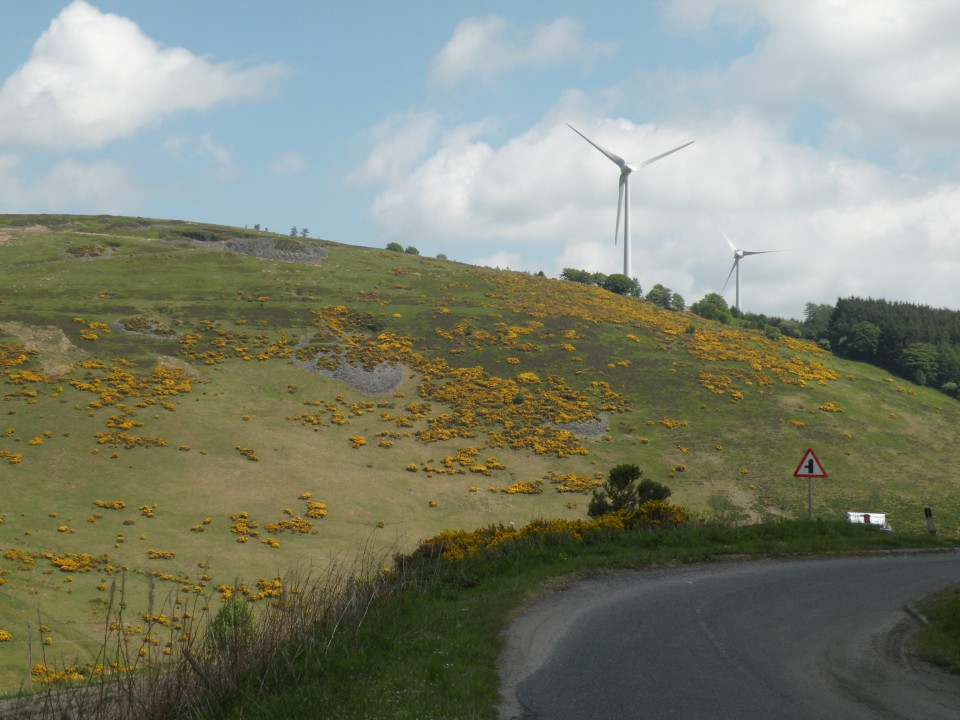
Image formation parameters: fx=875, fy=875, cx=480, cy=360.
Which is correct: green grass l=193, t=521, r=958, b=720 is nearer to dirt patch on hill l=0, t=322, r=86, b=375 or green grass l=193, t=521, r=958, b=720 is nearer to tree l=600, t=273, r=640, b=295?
dirt patch on hill l=0, t=322, r=86, b=375

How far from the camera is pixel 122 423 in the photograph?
58.9 meters

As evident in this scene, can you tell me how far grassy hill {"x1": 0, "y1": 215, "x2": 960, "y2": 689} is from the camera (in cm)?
4394

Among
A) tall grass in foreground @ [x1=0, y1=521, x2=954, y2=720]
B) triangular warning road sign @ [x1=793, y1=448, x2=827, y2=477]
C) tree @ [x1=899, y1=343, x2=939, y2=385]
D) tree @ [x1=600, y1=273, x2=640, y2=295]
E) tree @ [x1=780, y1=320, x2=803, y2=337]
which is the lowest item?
tall grass in foreground @ [x1=0, y1=521, x2=954, y2=720]

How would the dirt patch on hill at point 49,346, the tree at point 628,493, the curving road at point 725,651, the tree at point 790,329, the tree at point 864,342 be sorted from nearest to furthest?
the curving road at point 725,651, the tree at point 628,493, the dirt patch on hill at point 49,346, the tree at point 864,342, the tree at point 790,329

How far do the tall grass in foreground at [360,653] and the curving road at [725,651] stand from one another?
94cm

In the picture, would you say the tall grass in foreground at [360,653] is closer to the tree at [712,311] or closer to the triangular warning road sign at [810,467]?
the triangular warning road sign at [810,467]

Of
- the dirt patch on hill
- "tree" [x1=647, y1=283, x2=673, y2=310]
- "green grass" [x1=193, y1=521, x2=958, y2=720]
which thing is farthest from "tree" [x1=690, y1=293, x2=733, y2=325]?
"green grass" [x1=193, y1=521, x2=958, y2=720]

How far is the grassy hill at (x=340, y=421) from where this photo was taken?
43.9 m

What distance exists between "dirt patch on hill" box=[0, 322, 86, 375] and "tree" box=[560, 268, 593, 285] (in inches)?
3368

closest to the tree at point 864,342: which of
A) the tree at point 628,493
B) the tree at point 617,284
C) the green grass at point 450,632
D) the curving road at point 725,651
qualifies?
the tree at point 617,284

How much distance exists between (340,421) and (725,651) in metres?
53.1

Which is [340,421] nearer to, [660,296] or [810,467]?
[810,467]

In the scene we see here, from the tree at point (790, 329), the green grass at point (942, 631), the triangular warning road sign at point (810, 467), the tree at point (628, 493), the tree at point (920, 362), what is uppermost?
the tree at point (790, 329)

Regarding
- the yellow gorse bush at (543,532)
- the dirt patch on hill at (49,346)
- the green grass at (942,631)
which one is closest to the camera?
the green grass at (942,631)
